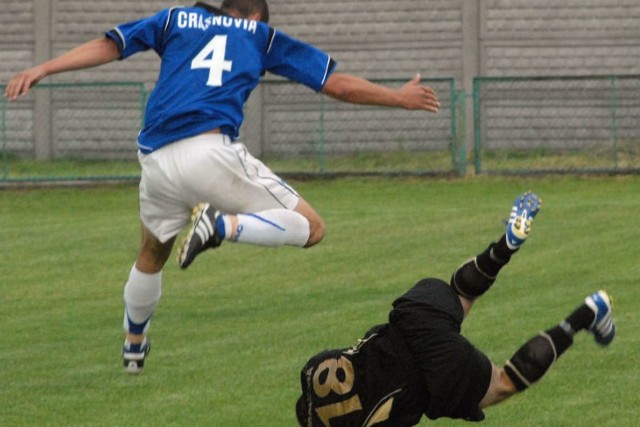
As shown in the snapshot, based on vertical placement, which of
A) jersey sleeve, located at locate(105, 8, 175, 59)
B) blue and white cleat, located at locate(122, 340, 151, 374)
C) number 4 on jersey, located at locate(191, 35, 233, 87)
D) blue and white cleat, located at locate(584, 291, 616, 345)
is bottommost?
blue and white cleat, located at locate(122, 340, 151, 374)

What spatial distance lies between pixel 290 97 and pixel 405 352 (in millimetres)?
18812

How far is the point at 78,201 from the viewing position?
75.2 ft

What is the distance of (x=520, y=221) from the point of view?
29.0 ft

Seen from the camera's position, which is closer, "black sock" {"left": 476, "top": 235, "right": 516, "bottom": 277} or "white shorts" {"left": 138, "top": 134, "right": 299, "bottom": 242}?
"black sock" {"left": 476, "top": 235, "right": 516, "bottom": 277}

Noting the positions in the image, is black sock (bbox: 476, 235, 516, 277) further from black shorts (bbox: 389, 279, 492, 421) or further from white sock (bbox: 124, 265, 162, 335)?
white sock (bbox: 124, 265, 162, 335)

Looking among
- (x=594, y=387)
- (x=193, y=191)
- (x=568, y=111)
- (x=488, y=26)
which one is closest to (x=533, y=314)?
(x=594, y=387)

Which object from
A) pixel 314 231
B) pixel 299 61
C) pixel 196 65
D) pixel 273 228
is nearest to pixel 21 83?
pixel 196 65

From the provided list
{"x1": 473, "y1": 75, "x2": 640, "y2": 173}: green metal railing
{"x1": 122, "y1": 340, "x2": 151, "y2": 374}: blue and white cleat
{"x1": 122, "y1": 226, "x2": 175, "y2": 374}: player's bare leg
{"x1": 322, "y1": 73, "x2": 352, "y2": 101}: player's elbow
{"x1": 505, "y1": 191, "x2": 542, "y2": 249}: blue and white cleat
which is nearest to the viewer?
{"x1": 505, "y1": 191, "x2": 542, "y2": 249}: blue and white cleat

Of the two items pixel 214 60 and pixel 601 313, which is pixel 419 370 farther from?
pixel 214 60

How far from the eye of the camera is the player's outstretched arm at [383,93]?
30.0 ft

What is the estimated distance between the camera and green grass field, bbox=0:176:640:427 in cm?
995

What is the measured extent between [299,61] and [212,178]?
90 centimetres

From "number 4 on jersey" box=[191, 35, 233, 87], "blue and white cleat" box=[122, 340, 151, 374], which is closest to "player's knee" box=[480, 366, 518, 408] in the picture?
"number 4 on jersey" box=[191, 35, 233, 87]

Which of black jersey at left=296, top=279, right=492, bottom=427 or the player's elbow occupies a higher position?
the player's elbow
